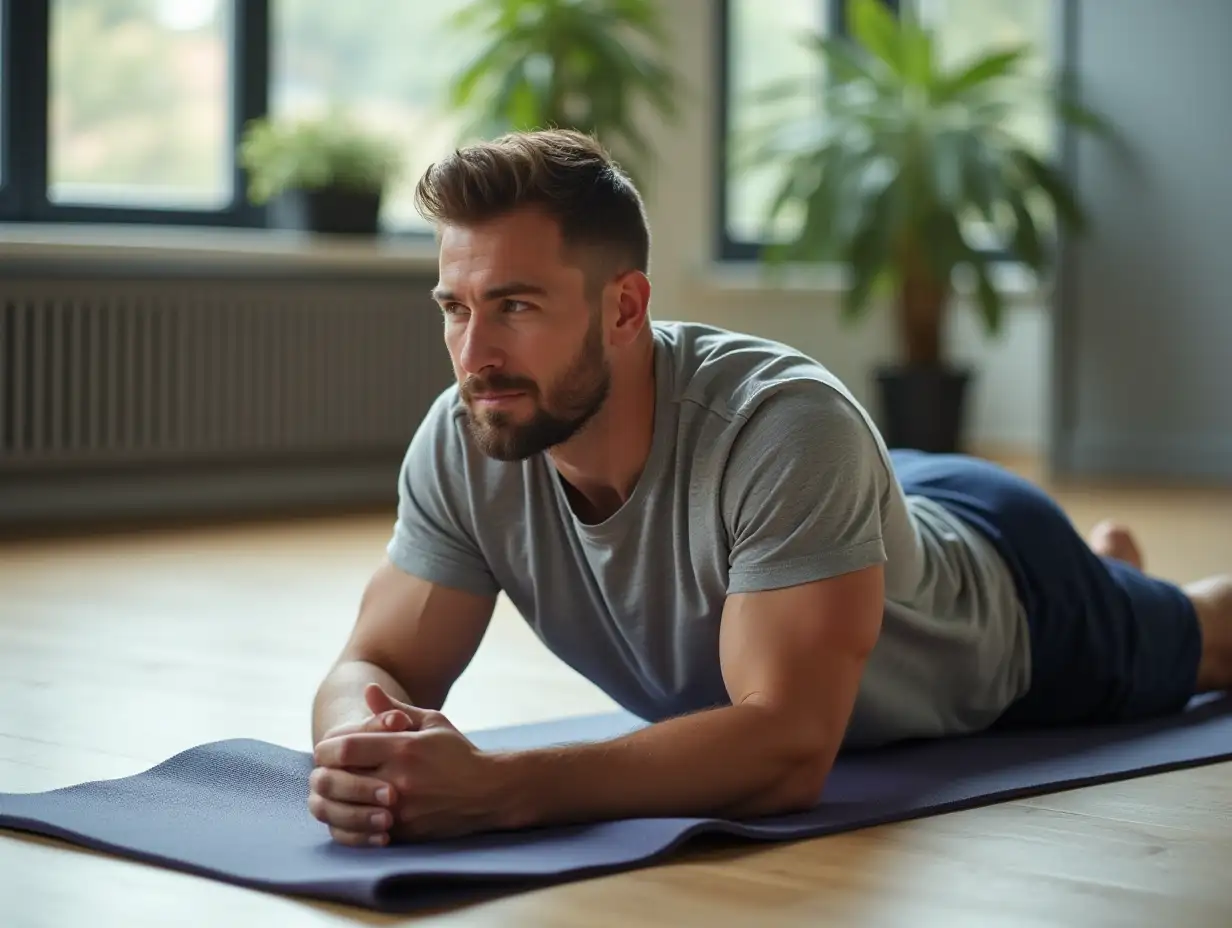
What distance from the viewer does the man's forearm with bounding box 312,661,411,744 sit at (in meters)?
1.86

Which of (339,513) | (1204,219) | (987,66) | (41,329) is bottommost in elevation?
(339,513)

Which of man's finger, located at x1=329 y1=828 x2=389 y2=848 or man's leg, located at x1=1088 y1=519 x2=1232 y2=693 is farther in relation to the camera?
man's leg, located at x1=1088 y1=519 x2=1232 y2=693

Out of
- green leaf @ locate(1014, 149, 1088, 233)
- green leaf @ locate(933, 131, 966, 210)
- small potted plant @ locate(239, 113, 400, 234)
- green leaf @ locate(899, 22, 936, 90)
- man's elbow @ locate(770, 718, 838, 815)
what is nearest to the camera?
man's elbow @ locate(770, 718, 838, 815)

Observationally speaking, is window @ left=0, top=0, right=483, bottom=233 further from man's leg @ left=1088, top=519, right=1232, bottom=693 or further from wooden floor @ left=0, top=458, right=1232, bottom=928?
man's leg @ left=1088, top=519, right=1232, bottom=693

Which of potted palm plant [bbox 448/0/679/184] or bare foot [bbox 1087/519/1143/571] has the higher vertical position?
potted palm plant [bbox 448/0/679/184]

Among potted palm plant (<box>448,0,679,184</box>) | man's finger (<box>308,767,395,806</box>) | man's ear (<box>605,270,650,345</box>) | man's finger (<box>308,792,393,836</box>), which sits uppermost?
potted palm plant (<box>448,0,679,184</box>)

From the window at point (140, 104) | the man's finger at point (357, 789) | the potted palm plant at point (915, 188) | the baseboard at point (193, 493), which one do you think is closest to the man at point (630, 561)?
the man's finger at point (357, 789)

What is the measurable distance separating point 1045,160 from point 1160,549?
97.3 inches

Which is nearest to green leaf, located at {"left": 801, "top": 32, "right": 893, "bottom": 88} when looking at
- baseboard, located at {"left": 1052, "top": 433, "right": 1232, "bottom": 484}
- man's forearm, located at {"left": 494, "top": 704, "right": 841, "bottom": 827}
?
baseboard, located at {"left": 1052, "top": 433, "right": 1232, "bottom": 484}

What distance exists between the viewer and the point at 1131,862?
5.58 ft

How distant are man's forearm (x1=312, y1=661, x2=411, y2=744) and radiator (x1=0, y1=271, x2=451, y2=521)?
3.04 metres

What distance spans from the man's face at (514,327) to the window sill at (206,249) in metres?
3.18

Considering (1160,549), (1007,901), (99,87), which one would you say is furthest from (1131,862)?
(99,87)

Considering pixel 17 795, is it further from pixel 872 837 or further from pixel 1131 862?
pixel 1131 862
